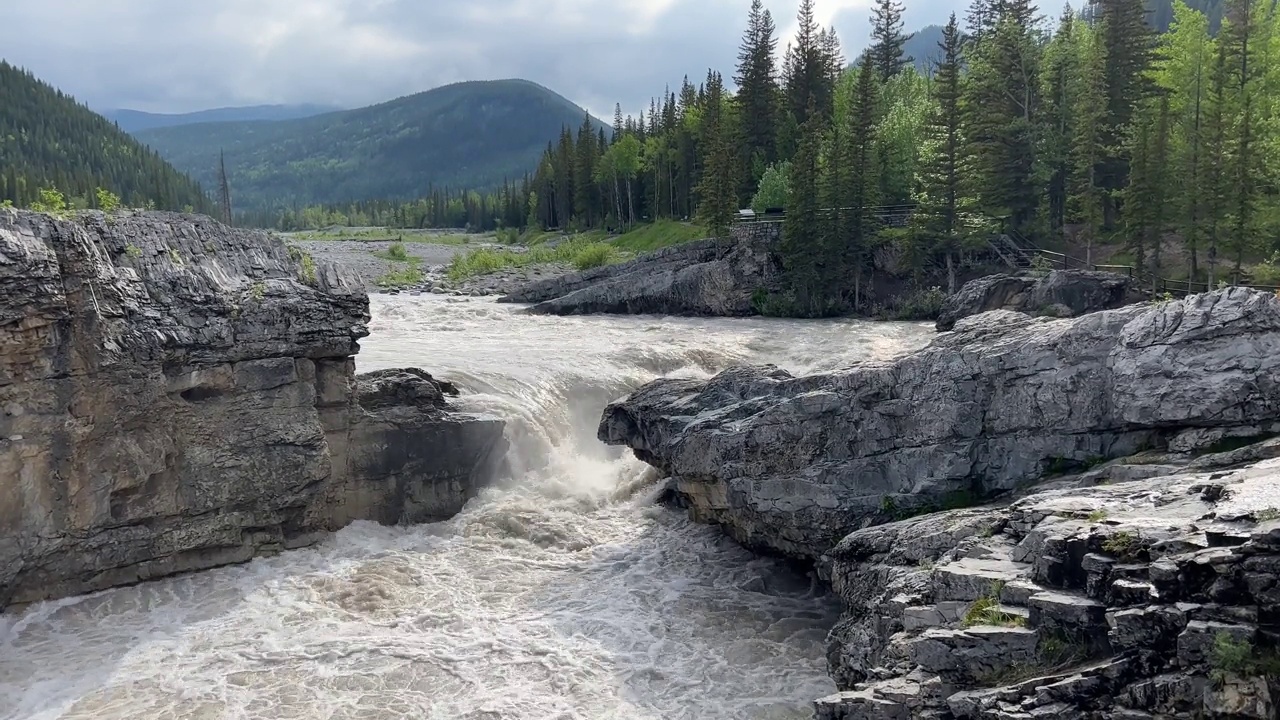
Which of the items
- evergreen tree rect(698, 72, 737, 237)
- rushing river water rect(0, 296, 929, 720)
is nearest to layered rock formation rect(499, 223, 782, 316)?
evergreen tree rect(698, 72, 737, 237)

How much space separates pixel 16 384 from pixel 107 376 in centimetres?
162

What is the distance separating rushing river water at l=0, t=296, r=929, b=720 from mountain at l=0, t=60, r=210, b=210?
5801 inches

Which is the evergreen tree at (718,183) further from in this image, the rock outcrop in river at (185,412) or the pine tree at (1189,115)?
the rock outcrop in river at (185,412)

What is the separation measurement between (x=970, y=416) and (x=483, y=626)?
10.7 metres

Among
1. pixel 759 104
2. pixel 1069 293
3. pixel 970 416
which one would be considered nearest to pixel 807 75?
pixel 759 104

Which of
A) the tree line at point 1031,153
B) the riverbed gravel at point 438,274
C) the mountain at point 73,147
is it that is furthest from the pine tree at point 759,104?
the mountain at point 73,147

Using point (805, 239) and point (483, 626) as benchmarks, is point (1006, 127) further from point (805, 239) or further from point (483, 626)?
point (483, 626)

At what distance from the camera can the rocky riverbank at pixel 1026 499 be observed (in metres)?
9.43

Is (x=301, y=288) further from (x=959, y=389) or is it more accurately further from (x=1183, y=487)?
(x=1183, y=487)

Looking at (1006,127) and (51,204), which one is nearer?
(51,204)

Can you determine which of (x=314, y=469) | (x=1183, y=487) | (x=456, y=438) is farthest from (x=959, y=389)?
(x=314, y=469)

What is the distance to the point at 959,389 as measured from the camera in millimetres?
17594

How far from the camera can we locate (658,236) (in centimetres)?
8038

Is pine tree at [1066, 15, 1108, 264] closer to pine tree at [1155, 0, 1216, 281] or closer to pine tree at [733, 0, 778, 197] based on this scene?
pine tree at [1155, 0, 1216, 281]
